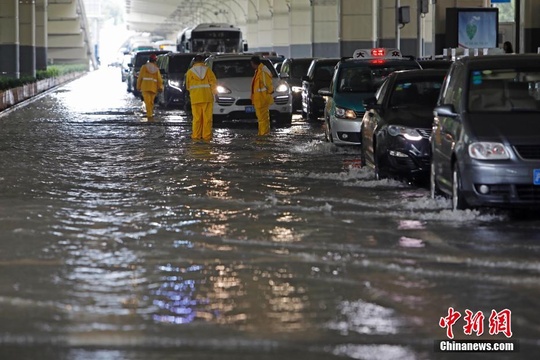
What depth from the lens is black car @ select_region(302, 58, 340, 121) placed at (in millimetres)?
30672

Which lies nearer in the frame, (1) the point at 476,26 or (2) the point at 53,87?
(1) the point at 476,26

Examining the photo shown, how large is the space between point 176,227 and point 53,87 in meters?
55.7

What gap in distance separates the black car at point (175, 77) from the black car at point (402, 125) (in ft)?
68.0

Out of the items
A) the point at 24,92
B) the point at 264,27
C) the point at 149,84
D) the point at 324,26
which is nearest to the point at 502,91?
the point at 149,84

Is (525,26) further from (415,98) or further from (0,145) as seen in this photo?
(415,98)

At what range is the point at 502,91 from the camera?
1359cm

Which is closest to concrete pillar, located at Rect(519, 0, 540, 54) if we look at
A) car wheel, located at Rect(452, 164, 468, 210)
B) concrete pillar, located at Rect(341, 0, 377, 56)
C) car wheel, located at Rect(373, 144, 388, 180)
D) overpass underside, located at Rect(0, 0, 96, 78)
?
concrete pillar, located at Rect(341, 0, 377, 56)

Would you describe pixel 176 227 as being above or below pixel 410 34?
below

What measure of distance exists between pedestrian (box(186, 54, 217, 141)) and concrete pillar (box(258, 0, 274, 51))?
219 feet

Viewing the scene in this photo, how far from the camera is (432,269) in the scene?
10031mm

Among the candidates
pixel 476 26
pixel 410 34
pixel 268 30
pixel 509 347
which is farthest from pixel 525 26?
pixel 268 30

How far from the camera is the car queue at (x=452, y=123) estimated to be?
12.5 m

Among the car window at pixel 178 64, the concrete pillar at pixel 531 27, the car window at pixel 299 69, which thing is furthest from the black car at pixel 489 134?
the concrete pillar at pixel 531 27
